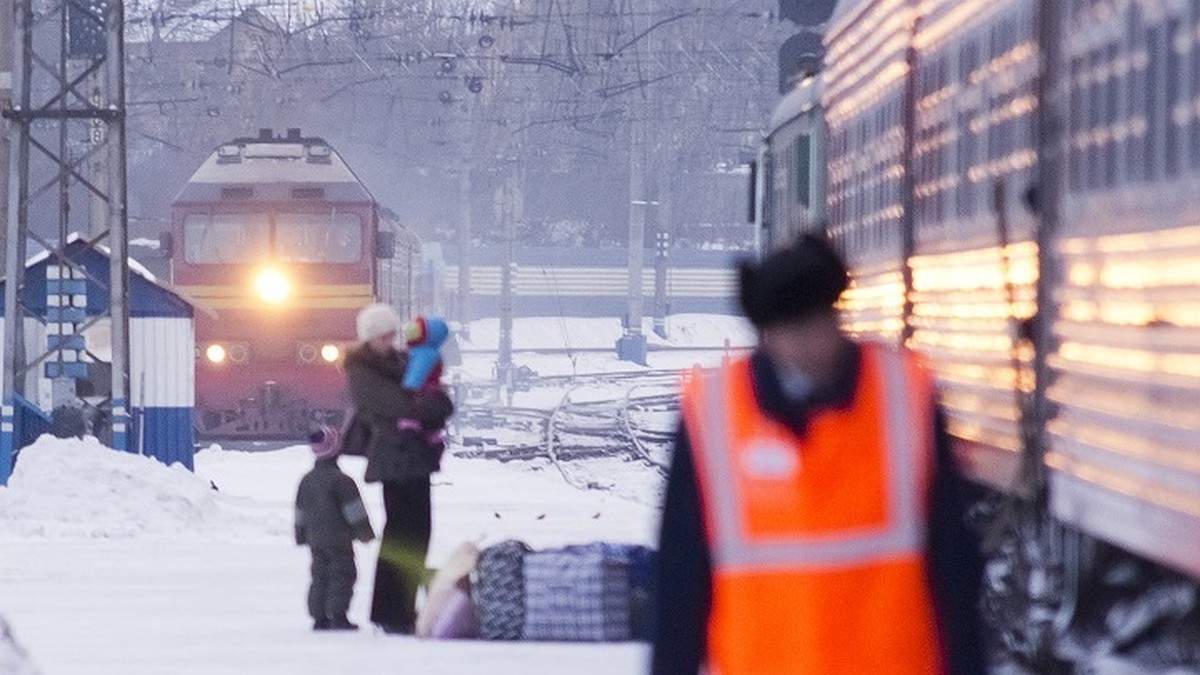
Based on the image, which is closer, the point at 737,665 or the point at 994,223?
the point at 737,665

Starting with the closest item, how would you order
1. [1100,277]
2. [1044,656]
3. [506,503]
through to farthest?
[1100,277], [1044,656], [506,503]

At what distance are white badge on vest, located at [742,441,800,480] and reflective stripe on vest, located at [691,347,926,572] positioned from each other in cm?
3

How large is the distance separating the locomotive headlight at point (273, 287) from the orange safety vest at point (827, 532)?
2775 cm

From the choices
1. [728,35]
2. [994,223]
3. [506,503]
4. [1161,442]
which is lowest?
[506,503]

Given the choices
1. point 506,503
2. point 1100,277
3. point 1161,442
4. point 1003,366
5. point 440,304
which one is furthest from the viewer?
point 440,304

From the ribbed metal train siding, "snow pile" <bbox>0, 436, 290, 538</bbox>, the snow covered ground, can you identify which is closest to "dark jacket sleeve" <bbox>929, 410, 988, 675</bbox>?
the snow covered ground

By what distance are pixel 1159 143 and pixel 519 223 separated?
217 feet

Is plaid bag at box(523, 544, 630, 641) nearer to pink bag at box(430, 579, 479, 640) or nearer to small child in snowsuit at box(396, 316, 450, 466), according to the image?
pink bag at box(430, 579, 479, 640)

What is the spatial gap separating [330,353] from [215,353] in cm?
138

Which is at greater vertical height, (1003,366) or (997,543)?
(1003,366)

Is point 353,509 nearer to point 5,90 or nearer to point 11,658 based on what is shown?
point 11,658

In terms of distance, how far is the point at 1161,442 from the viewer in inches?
287

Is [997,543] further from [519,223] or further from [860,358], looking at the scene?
[519,223]

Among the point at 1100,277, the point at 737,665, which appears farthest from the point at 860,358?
the point at 1100,277
